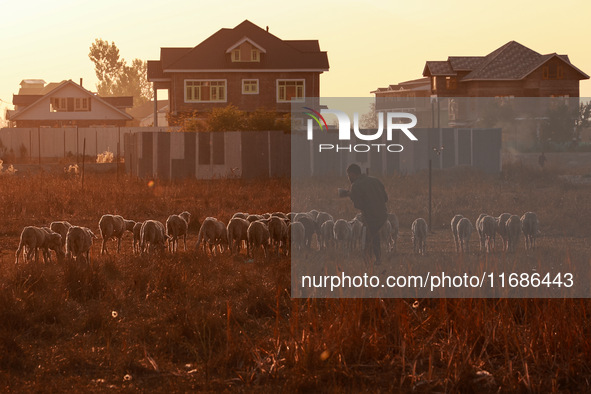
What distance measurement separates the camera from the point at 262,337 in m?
8.59

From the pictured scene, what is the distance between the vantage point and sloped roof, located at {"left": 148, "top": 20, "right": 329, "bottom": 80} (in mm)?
48344

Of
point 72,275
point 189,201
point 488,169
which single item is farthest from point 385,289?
point 488,169

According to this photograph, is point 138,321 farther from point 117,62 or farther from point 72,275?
point 117,62

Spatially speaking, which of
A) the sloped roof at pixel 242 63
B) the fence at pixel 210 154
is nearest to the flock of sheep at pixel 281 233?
the fence at pixel 210 154

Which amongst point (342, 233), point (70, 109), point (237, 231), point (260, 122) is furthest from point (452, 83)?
point (237, 231)

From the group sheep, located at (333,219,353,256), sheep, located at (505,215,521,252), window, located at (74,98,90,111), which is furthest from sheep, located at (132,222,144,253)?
window, located at (74,98,90,111)

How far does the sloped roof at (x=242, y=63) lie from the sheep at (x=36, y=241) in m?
35.8

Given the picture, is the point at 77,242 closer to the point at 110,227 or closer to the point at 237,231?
the point at 110,227

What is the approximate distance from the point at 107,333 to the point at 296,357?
7.29 ft

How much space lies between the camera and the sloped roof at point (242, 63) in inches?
1903

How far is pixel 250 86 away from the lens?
4903cm

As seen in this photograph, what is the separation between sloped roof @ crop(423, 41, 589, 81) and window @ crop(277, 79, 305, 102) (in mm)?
16878

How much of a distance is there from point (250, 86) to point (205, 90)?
254 cm

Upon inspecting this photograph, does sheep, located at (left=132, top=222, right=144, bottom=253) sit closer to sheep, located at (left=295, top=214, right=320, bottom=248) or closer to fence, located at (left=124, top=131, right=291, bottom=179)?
sheep, located at (left=295, top=214, right=320, bottom=248)
